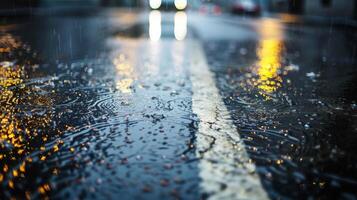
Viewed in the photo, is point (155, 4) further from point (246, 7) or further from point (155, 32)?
point (155, 32)

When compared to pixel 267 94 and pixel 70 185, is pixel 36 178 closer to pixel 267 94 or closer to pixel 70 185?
pixel 70 185

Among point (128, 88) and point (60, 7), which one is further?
point (60, 7)

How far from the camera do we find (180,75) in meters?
6.17

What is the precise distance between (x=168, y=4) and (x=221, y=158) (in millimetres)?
38787

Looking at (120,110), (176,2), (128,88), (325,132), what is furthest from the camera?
(176,2)

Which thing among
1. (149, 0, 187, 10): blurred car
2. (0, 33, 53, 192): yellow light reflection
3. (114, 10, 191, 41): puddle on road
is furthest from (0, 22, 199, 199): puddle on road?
(149, 0, 187, 10): blurred car

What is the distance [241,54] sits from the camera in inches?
347


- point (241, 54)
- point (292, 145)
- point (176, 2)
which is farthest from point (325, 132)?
point (176, 2)

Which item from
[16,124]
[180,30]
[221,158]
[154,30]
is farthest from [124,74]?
[180,30]

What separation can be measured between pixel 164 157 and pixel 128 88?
2455 mm

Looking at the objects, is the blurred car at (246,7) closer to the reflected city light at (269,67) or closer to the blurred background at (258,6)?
the blurred background at (258,6)

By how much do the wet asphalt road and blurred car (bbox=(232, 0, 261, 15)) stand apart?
24151mm

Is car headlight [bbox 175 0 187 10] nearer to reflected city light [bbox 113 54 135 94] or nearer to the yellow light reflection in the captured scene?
reflected city light [bbox 113 54 135 94]

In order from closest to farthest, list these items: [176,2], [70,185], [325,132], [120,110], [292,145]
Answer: [70,185] → [292,145] → [325,132] → [120,110] → [176,2]
